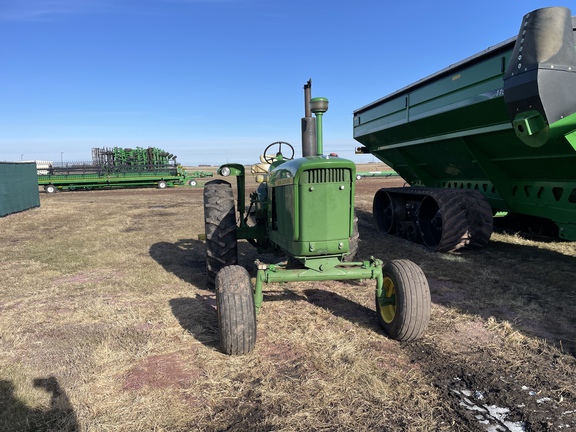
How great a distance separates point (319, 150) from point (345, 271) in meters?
1.43

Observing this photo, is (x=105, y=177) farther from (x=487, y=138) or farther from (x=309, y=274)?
(x=309, y=274)

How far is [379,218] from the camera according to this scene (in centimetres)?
886

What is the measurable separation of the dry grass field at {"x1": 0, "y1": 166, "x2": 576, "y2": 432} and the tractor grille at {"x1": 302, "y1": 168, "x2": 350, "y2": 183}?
1293mm

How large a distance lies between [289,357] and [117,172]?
23.5 metres

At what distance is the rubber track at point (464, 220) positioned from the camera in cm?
600

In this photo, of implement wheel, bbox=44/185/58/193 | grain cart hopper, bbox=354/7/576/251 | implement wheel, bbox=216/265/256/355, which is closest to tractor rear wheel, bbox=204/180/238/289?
implement wheel, bbox=216/265/256/355

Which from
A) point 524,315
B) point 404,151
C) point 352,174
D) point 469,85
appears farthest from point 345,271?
point 404,151

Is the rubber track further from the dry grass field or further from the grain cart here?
the grain cart

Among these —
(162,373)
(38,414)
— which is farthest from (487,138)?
(38,414)

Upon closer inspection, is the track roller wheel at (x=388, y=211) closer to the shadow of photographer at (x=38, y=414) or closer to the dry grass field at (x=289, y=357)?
the dry grass field at (x=289, y=357)

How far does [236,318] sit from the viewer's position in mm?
2932

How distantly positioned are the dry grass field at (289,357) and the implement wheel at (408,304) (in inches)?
5.8

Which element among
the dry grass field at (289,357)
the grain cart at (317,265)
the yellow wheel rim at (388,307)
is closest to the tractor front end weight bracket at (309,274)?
the grain cart at (317,265)

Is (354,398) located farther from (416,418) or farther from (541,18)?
(541,18)
